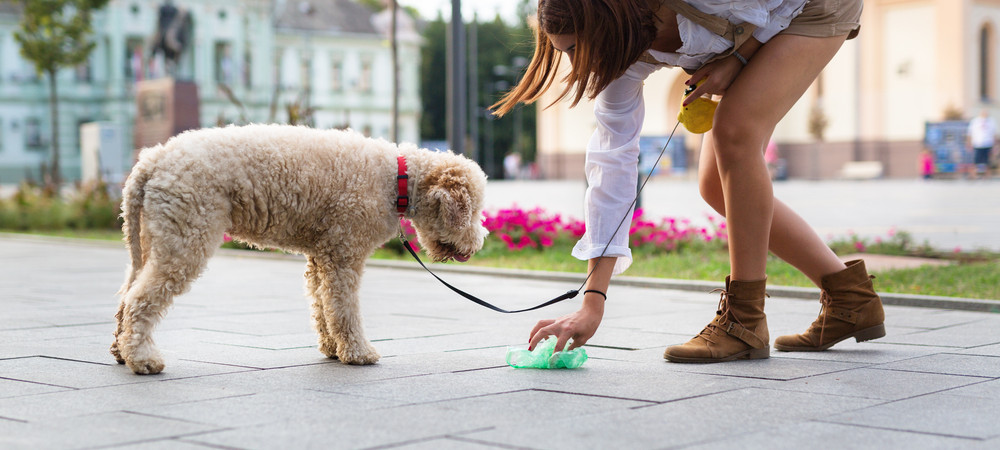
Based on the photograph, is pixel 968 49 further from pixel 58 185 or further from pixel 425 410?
pixel 425 410

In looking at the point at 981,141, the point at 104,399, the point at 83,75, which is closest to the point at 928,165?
the point at 981,141

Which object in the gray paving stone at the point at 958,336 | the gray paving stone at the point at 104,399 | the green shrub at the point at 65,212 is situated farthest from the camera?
the green shrub at the point at 65,212

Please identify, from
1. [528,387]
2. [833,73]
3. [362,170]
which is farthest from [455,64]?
[833,73]

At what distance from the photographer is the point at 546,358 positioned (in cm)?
423

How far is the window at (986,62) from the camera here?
1817 inches

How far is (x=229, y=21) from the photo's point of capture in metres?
64.8

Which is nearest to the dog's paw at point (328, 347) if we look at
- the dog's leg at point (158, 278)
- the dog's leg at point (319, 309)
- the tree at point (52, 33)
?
the dog's leg at point (319, 309)

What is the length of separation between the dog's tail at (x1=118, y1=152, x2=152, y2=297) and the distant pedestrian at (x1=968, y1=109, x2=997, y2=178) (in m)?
30.6

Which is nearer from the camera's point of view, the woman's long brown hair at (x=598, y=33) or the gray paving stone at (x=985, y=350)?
the woman's long brown hair at (x=598, y=33)

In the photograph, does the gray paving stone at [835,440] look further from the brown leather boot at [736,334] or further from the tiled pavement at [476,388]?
the brown leather boot at [736,334]

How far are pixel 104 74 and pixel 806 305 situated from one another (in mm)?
59717

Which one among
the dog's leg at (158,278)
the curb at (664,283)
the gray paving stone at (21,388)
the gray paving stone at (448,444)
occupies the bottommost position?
the curb at (664,283)

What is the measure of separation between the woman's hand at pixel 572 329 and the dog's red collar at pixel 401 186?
772 millimetres

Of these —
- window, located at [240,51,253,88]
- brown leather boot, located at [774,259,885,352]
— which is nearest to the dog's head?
brown leather boot, located at [774,259,885,352]
